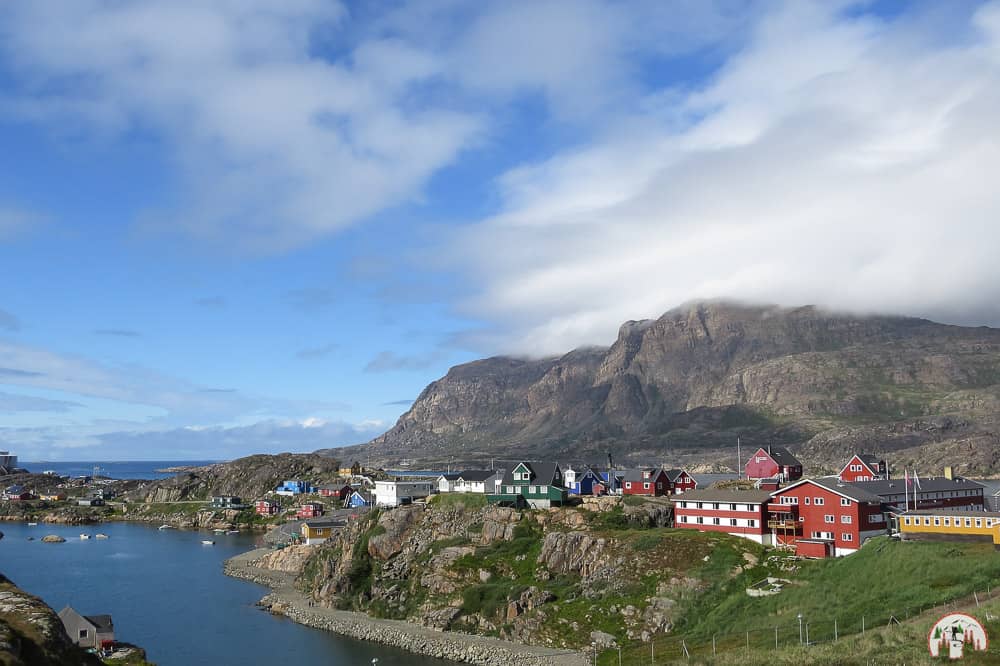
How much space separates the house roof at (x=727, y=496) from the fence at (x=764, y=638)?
2068 centimetres

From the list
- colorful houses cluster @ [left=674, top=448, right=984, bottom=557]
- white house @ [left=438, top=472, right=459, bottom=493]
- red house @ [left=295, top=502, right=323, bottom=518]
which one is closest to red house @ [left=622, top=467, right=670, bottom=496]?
colorful houses cluster @ [left=674, top=448, right=984, bottom=557]

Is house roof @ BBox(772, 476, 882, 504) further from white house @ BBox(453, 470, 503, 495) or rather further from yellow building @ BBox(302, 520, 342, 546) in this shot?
yellow building @ BBox(302, 520, 342, 546)

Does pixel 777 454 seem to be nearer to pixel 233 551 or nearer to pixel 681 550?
pixel 681 550

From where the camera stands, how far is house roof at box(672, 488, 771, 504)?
76.6 m

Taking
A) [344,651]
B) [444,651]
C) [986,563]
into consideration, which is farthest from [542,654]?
[986,563]

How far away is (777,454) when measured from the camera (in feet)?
346

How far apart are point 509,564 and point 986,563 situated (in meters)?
43.3

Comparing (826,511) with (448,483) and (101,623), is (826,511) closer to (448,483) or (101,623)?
(448,483)

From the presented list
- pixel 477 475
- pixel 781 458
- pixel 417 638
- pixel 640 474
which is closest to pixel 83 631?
pixel 417 638

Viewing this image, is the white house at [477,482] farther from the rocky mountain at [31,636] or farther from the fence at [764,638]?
the rocky mountain at [31,636]

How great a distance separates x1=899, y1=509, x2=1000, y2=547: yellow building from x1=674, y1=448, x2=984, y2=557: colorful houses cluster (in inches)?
3.3

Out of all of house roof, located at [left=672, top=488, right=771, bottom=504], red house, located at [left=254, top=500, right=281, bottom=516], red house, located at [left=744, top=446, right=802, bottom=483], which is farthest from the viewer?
red house, located at [left=254, top=500, right=281, bottom=516]

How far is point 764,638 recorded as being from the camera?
5291 cm

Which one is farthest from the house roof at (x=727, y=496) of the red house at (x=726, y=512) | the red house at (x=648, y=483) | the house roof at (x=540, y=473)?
the house roof at (x=540, y=473)
